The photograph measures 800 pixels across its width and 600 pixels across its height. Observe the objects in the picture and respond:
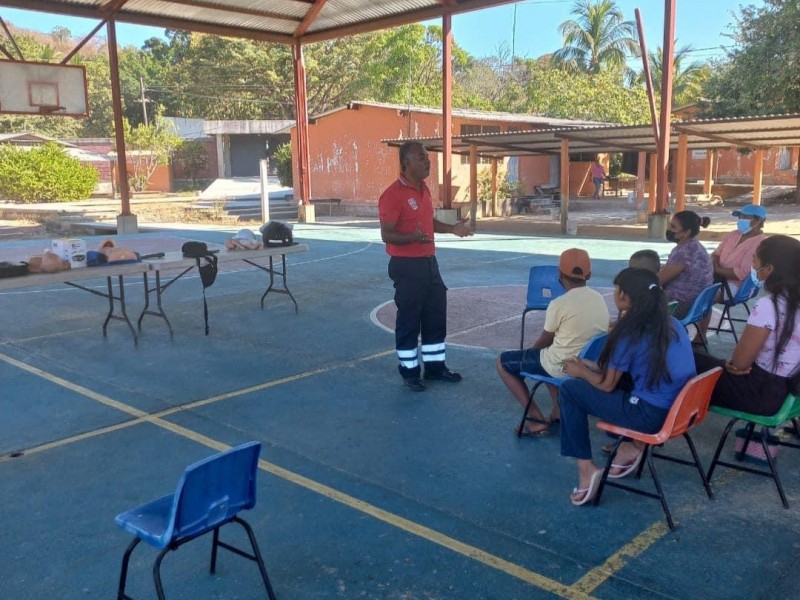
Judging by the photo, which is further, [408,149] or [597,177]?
[597,177]

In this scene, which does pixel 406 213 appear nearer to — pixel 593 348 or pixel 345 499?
pixel 593 348

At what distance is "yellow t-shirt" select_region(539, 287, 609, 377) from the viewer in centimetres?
421

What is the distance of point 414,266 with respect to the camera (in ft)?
18.2

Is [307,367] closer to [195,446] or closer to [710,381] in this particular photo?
[195,446]

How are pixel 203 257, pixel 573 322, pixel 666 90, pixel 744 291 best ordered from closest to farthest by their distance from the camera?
pixel 573 322 → pixel 744 291 → pixel 203 257 → pixel 666 90

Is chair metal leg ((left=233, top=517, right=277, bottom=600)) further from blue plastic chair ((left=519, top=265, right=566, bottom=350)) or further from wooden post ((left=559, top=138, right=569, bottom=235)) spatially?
wooden post ((left=559, top=138, right=569, bottom=235))

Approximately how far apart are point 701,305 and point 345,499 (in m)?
3.25

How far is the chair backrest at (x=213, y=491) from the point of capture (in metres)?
2.43

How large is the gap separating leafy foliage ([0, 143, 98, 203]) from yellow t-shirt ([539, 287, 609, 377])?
33833 millimetres

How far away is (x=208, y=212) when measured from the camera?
25.3 metres

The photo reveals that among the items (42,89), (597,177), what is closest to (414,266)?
(42,89)

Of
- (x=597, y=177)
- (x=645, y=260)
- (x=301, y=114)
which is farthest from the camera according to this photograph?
(x=597, y=177)

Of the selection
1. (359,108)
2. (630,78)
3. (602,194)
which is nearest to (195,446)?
(359,108)

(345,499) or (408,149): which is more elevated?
(408,149)
